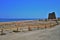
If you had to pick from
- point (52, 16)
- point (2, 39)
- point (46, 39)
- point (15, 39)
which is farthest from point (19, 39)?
point (52, 16)

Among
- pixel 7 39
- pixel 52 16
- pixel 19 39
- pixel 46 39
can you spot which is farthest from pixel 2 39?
pixel 52 16

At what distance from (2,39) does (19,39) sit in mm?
1613

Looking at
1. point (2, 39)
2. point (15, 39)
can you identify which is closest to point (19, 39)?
point (15, 39)

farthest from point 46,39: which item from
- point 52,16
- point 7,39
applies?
point 52,16

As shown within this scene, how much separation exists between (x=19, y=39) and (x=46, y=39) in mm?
2570

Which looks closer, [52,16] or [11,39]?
[11,39]

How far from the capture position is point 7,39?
15125mm

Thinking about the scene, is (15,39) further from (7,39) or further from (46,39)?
(46,39)

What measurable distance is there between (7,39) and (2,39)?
479 millimetres

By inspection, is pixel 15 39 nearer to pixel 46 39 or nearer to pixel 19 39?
pixel 19 39

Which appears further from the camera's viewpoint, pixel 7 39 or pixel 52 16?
pixel 52 16

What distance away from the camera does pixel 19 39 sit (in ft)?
49.8

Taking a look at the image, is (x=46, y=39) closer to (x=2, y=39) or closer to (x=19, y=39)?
(x=19, y=39)

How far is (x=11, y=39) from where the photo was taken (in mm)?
14992
